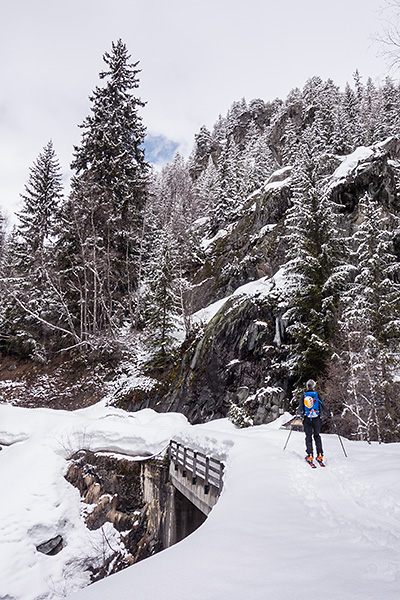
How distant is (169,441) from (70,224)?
21038 mm

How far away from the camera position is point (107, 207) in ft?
88.6

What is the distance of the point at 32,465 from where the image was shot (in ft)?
39.4

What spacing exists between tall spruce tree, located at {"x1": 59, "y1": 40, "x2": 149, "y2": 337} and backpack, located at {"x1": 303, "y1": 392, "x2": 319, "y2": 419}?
65.4 feet

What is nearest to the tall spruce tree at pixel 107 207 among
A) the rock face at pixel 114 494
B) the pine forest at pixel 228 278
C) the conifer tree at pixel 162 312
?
the pine forest at pixel 228 278

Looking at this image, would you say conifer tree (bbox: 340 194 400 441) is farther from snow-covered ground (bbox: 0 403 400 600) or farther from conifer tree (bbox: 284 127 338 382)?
snow-covered ground (bbox: 0 403 400 600)

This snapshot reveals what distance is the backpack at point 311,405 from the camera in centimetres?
779

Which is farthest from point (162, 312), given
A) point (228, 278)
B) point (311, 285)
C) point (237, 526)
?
point (237, 526)

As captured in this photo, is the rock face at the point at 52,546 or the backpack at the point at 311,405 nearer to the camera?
the backpack at the point at 311,405

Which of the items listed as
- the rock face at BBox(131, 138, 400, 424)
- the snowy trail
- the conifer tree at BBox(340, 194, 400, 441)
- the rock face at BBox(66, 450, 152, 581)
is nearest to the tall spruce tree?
the rock face at BBox(131, 138, 400, 424)

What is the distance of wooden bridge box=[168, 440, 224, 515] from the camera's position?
8227 millimetres

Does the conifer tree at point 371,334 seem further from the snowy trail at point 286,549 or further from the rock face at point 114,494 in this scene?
the rock face at point 114,494

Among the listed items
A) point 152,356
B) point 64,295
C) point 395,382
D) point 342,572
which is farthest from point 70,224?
point 342,572

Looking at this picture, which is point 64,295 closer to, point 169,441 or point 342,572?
point 169,441

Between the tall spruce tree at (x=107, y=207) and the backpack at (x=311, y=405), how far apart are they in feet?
65.4
